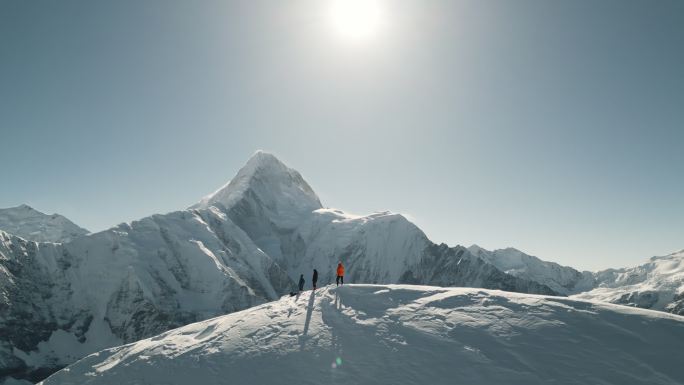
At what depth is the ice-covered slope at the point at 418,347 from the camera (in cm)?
1952

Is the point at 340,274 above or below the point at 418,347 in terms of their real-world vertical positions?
above

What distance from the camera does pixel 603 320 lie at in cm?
2384

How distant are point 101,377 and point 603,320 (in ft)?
104

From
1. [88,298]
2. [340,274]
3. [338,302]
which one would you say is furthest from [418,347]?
[88,298]

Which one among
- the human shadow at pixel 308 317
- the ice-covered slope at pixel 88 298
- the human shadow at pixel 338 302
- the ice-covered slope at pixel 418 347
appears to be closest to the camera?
the ice-covered slope at pixel 418 347

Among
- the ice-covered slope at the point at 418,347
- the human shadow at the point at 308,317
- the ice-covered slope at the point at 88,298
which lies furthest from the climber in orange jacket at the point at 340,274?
the ice-covered slope at the point at 88,298

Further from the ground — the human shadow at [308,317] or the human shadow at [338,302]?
the human shadow at [338,302]

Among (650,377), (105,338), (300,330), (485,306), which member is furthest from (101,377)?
(105,338)

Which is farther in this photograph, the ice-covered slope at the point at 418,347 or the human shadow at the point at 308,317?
the human shadow at the point at 308,317

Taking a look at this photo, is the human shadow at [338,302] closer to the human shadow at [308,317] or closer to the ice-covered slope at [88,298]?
the human shadow at [308,317]

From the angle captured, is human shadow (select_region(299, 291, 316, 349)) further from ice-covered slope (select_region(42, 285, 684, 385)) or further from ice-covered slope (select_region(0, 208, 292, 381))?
ice-covered slope (select_region(0, 208, 292, 381))

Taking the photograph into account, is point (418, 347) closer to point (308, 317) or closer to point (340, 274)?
point (308, 317)

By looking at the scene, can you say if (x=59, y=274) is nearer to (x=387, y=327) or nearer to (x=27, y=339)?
(x=27, y=339)

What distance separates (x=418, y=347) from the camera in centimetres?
2239
